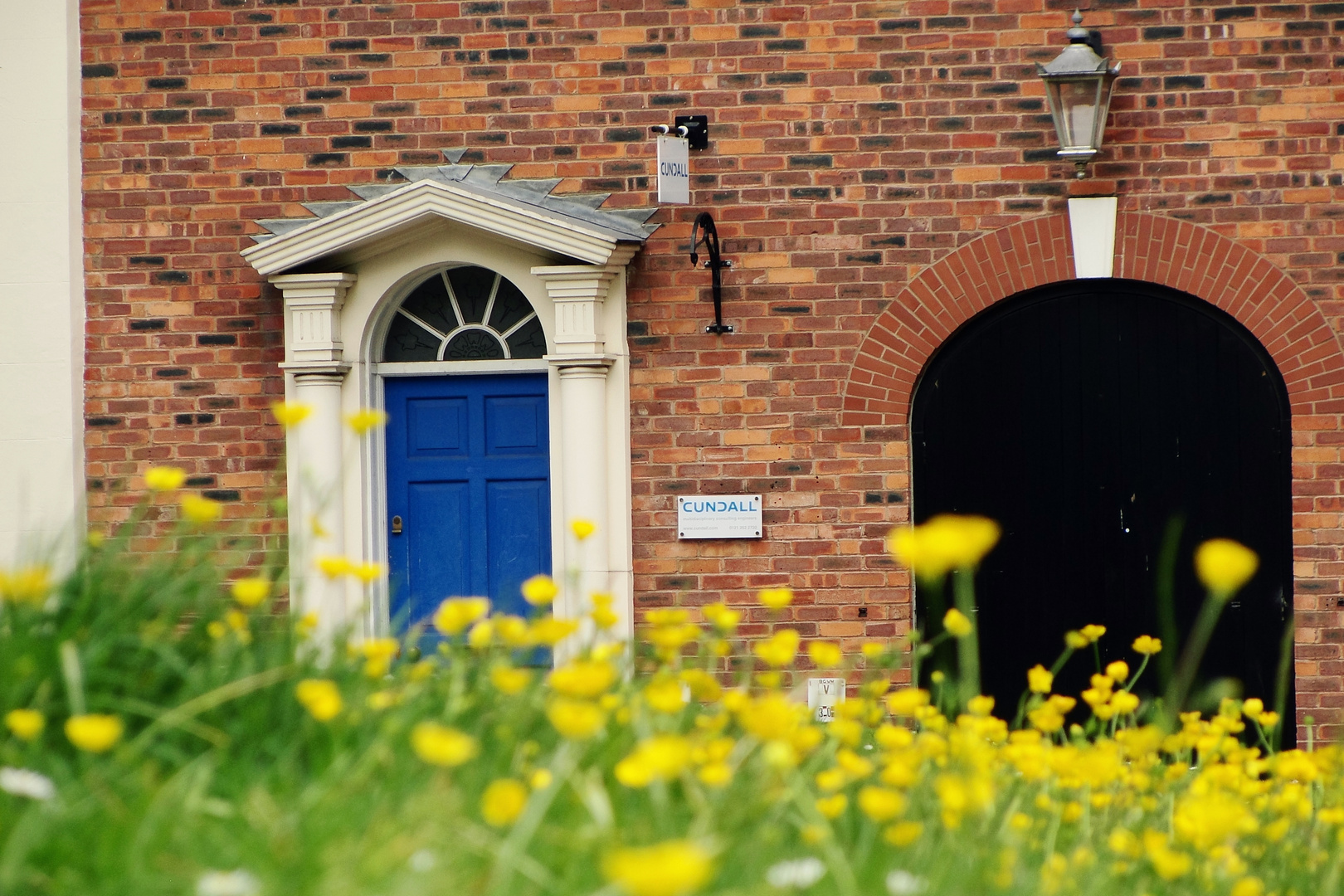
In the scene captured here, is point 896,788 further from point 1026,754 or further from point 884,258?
point 884,258

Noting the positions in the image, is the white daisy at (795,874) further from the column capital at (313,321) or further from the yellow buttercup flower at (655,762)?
the column capital at (313,321)

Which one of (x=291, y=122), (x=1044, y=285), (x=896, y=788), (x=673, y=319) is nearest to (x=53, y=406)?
(x=291, y=122)

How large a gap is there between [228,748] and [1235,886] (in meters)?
2.02

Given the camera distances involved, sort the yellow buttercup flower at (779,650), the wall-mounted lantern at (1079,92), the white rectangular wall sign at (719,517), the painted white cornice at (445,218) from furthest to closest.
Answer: the white rectangular wall sign at (719,517) < the painted white cornice at (445,218) < the wall-mounted lantern at (1079,92) < the yellow buttercup flower at (779,650)


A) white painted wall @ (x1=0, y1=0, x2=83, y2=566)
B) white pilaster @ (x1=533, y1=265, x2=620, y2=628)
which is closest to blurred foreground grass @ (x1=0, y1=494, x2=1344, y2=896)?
white pilaster @ (x1=533, y1=265, x2=620, y2=628)

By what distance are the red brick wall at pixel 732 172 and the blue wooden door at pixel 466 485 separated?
60 centimetres

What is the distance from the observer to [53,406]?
7492 millimetres

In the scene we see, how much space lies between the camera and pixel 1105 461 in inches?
285

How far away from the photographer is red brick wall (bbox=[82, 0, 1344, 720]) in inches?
278

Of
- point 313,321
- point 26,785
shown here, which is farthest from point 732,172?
point 26,785

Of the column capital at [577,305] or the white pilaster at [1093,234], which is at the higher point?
the white pilaster at [1093,234]

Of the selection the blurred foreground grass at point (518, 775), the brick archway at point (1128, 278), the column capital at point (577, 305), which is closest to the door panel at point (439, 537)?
the column capital at point (577, 305)

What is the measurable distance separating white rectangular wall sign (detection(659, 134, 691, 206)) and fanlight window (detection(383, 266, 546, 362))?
41.0 inches

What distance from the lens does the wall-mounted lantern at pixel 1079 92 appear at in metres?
6.80
